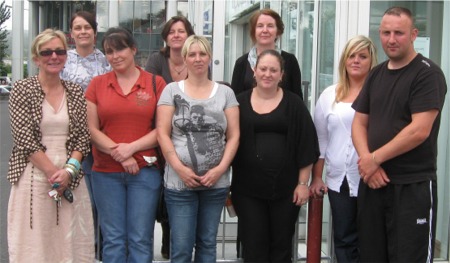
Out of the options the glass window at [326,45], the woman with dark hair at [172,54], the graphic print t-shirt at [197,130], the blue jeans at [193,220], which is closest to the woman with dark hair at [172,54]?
the woman with dark hair at [172,54]

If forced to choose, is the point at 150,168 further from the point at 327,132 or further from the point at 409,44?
the point at 409,44

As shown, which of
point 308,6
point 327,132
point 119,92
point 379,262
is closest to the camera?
point 379,262

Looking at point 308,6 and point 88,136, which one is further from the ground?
point 308,6

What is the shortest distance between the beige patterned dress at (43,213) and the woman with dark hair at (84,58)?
668 millimetres

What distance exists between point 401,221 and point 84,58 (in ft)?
8.78

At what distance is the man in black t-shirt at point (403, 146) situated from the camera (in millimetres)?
3342

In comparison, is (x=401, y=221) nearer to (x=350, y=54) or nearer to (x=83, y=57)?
(x=350, y=54)

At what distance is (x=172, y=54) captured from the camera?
4512mm

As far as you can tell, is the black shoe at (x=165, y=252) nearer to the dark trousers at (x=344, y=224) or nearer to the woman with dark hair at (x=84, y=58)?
the woman with dark hair at (x=84, y=58)

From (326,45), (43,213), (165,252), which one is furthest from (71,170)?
(326,45)

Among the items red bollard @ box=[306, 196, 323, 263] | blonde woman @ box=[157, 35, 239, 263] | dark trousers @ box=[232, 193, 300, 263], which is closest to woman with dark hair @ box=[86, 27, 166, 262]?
blonde woman @ box=[157, 35, 239, 263]

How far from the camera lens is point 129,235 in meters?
3.93

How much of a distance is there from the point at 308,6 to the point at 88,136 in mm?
3502

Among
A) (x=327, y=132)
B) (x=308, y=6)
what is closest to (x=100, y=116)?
(x=327, y=132)
